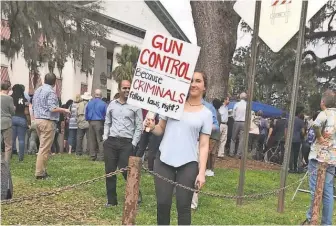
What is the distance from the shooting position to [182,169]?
13.7ft

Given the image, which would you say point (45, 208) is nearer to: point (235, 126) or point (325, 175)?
point (325, 175)

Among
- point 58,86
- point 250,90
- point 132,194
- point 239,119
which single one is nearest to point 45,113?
point 250,90

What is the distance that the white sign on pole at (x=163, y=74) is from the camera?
4.20 m

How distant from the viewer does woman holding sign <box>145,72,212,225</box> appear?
4.14m

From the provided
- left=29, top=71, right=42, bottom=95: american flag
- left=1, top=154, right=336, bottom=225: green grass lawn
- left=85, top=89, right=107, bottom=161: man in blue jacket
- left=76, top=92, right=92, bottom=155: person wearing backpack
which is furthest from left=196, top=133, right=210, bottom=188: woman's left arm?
left=29, top=71, right=42, bottom=95: american flag

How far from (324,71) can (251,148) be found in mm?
4817

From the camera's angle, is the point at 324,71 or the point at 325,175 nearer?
the point at 325,175

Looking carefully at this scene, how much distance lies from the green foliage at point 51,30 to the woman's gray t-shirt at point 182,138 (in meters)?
10.3

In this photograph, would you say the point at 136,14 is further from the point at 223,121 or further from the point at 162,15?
the point at 223,121

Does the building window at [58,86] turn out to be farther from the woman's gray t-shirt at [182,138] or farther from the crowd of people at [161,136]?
the woman's gray t-shirt at [182,138]

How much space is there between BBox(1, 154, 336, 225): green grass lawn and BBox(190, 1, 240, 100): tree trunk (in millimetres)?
3380

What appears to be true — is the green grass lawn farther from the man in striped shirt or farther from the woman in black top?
the man in striped shirt

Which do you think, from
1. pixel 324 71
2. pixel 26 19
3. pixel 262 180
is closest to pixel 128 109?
pixel 262 180

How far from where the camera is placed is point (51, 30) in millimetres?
15414
